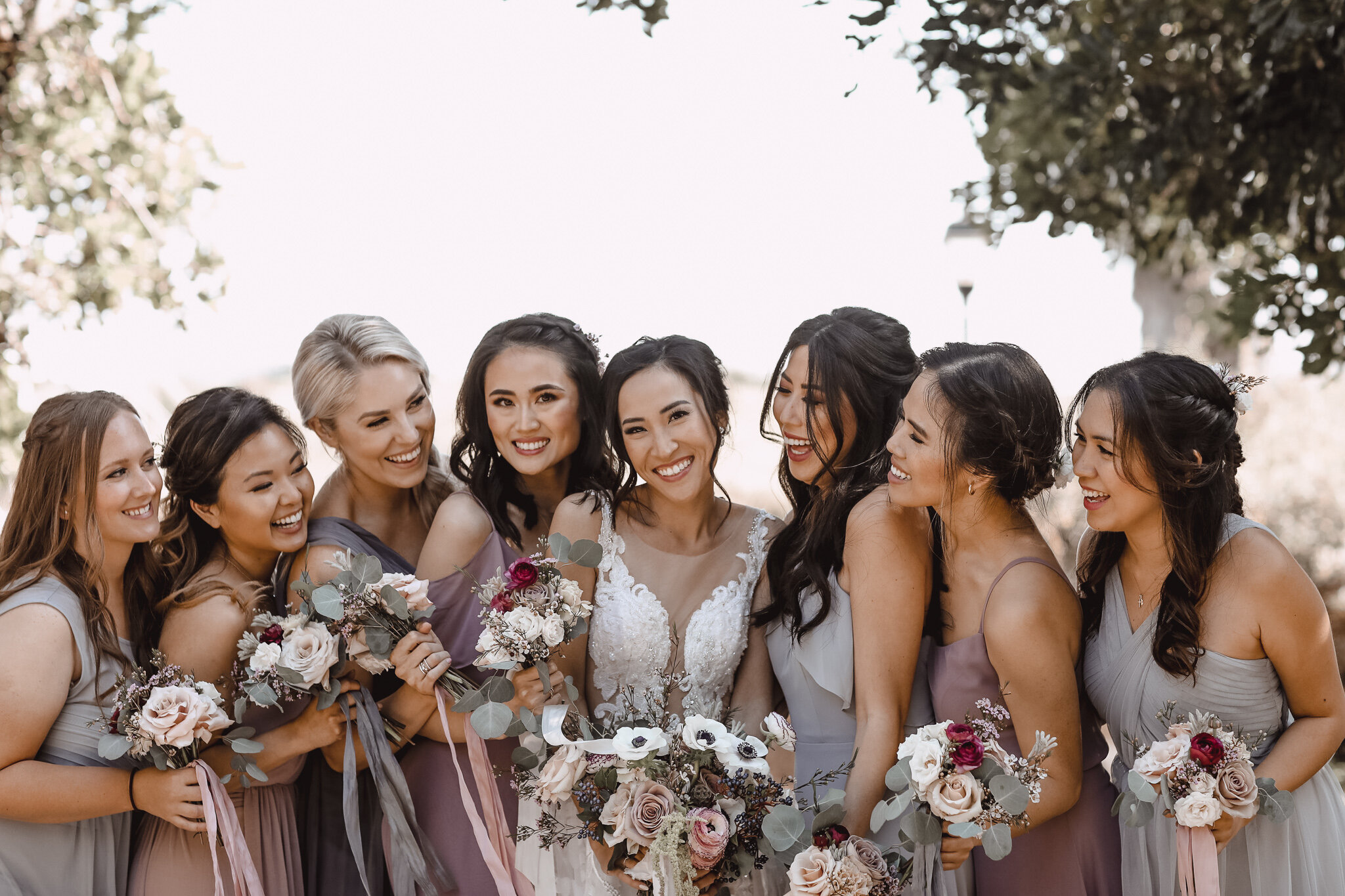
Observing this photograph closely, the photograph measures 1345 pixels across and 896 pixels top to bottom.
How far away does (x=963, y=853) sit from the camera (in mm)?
2770

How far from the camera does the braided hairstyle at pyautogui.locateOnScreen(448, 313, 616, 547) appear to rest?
4.02 meters

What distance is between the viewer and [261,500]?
3.58m

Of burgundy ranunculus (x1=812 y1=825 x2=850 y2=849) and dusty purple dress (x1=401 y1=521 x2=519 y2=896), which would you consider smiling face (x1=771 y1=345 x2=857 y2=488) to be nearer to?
dusty purple dress (x1=401 y1=521 x2=519 y2=896)

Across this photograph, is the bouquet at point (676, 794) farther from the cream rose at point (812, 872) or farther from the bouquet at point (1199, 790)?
the bouquet at point (1199, 790)

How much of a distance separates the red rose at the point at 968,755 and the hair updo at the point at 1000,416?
→ 2.84ft

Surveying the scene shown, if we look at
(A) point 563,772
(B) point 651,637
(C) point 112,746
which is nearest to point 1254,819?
(B) point 651,637

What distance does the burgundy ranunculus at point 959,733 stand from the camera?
8.64ft

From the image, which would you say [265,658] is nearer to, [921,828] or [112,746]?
[112,746]

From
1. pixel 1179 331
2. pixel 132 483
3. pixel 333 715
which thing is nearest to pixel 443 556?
pixel 333 715

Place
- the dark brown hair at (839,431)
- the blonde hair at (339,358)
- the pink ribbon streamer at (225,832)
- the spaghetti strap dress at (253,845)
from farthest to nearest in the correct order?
the blonde hair at (339,358), the dark brown hair at (839,431), the spaghetti strap dress at (253,845), the pink ribbon streamer at (225,832)

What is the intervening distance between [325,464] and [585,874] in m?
27.7

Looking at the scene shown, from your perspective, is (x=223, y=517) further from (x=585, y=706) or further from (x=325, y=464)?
(x=325, y=464)

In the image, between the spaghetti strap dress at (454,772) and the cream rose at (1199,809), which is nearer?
the cream rose at (1199,809)

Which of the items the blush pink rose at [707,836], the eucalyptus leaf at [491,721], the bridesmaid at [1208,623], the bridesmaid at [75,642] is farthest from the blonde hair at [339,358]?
the bridesmaid at [1208,623]
